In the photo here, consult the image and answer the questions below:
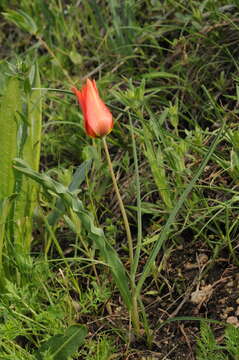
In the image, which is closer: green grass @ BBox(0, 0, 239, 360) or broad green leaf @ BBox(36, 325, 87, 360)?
broad green leaf @ BBox(36, 325, 87, 360)

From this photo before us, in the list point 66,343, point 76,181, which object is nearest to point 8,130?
point 76,181

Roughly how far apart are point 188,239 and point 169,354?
0.41m

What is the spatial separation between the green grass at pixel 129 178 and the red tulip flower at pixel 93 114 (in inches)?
5.0

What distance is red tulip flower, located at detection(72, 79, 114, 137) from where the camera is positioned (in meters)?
1.72

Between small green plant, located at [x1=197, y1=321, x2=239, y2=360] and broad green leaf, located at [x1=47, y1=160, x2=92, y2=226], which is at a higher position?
broad green leaf, located at [x1=47, y1=160, x2=92, y2=226]

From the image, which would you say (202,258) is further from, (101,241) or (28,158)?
(28,158)

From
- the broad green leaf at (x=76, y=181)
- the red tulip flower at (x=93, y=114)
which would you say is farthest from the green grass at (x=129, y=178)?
the red tulip flower at (x=93, y=114)

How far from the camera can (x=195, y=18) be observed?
2.59 meters

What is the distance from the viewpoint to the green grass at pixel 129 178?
1.87 m

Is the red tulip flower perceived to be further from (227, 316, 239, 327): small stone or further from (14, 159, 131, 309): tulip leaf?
(227, 316, 239, 327): small stone

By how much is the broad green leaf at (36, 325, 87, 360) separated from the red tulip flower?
0.49m

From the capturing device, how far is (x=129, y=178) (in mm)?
2363

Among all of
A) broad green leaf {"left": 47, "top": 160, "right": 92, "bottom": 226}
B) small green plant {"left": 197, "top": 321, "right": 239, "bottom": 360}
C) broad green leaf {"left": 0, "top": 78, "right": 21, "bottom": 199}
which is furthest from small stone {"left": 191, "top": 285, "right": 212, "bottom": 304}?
broad green leaf {"left": 0, "top": 78, "right": 21, "bottom": 199}

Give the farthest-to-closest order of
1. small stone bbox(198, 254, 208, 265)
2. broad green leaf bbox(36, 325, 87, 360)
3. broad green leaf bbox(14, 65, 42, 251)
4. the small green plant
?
broad green leaf bbox(14, 65, 42, 251) → small stone bbox(198, 254, 208, 265) → broad green leaf bbox(36, 325, 87, 360) → the small green plant
